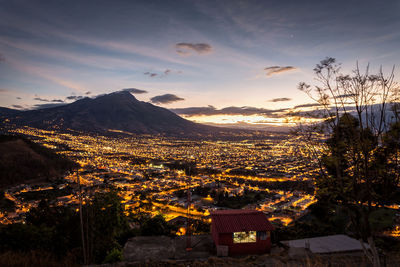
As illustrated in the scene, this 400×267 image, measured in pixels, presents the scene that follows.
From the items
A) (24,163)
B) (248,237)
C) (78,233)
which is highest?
(248,237)

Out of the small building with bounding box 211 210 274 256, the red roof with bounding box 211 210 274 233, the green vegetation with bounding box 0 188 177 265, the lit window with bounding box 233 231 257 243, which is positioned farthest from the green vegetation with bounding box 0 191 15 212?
the lit window with bounding box 233 231 257 243

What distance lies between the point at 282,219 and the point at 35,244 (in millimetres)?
23660

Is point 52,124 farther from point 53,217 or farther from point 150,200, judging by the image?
point 53,217

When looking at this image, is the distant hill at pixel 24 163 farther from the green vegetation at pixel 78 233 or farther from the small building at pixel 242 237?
the small building at pixel 242 237

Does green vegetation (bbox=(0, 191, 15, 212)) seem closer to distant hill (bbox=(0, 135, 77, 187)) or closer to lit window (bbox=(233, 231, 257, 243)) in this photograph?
distant hill (bbox=(0, 135, 77, 187))

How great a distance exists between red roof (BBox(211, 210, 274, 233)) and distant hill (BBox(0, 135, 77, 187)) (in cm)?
4847

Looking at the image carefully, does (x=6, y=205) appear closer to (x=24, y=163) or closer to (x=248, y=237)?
(x=24, y=163)

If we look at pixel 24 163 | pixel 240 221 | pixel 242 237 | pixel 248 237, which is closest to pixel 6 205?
pixel 24 163

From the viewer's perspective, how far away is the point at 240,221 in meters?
10.7

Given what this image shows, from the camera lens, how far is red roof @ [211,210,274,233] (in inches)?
404

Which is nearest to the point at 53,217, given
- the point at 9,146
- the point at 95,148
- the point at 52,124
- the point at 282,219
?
the point at 282,219

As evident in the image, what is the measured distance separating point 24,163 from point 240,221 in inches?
2157

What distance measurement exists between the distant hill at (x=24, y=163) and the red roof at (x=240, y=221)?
4847 cm

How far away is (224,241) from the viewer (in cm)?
1016
